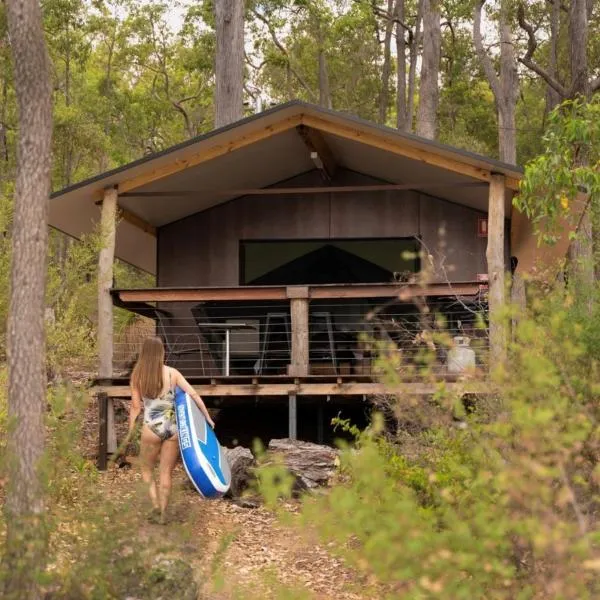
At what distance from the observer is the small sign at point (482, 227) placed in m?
13.5

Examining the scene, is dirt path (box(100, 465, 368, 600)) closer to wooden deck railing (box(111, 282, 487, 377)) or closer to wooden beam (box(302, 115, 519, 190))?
wooden deck railing (box(111, 282, 487, 377))

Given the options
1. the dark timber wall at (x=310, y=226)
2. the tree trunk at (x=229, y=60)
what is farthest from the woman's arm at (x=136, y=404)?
the tree trunk at (x=229, y=60)

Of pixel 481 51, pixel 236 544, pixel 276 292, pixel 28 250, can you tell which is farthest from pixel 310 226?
pixel 481 51

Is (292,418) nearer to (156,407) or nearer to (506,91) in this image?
(156,407)

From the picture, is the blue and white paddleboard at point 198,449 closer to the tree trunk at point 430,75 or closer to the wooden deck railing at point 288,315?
the wooden deck railing at point 288,315

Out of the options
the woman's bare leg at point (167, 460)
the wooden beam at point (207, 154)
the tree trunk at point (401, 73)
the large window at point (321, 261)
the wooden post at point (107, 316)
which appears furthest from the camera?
the tree trunk at point (401, 73)

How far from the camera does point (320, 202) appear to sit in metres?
13.9

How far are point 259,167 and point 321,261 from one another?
1.54m

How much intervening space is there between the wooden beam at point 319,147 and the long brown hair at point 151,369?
4598mm

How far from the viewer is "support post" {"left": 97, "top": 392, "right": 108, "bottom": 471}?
11.2 m

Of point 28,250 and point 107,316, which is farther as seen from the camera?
point 107,316

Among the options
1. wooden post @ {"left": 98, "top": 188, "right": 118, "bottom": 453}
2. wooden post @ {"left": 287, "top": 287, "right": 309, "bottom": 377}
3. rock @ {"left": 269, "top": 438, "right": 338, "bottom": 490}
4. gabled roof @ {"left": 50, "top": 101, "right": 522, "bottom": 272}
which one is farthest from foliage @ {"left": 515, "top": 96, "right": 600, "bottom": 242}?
wooden post @ {"left": 98, "top": 188, "right": 118, "bottom": 453}

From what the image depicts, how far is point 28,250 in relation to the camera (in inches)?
257

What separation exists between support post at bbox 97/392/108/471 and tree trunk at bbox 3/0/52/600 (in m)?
4.76
